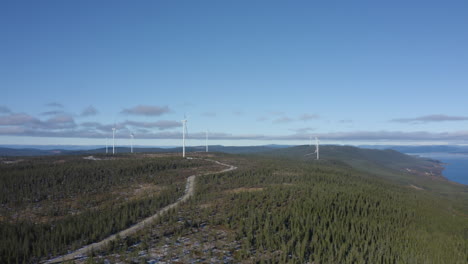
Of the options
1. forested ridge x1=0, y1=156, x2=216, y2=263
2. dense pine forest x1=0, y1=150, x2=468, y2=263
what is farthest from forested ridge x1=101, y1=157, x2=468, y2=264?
forested ridge x1=0, y1=156, x2=216, y2=263

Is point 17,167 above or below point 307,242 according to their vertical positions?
above

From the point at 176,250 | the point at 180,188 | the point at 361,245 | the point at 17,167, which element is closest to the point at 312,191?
the point at 361,245

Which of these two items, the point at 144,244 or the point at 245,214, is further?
the point at 245,214

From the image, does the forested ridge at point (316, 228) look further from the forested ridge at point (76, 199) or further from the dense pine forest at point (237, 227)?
the forested ridge at point (76, 199)

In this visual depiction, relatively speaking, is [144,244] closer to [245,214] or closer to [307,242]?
[245,214]

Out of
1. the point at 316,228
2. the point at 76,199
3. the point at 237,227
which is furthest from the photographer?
the point at 76,199

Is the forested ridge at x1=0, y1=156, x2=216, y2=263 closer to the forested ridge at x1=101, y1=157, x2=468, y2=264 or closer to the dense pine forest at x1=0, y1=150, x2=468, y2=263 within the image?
the dense pine forest at x1=0, y1=150, x2=468, y2=263

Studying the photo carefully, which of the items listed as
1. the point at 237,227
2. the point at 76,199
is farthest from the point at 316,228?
the point at 76,199

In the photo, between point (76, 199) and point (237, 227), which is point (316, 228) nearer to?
point (237, 227)
